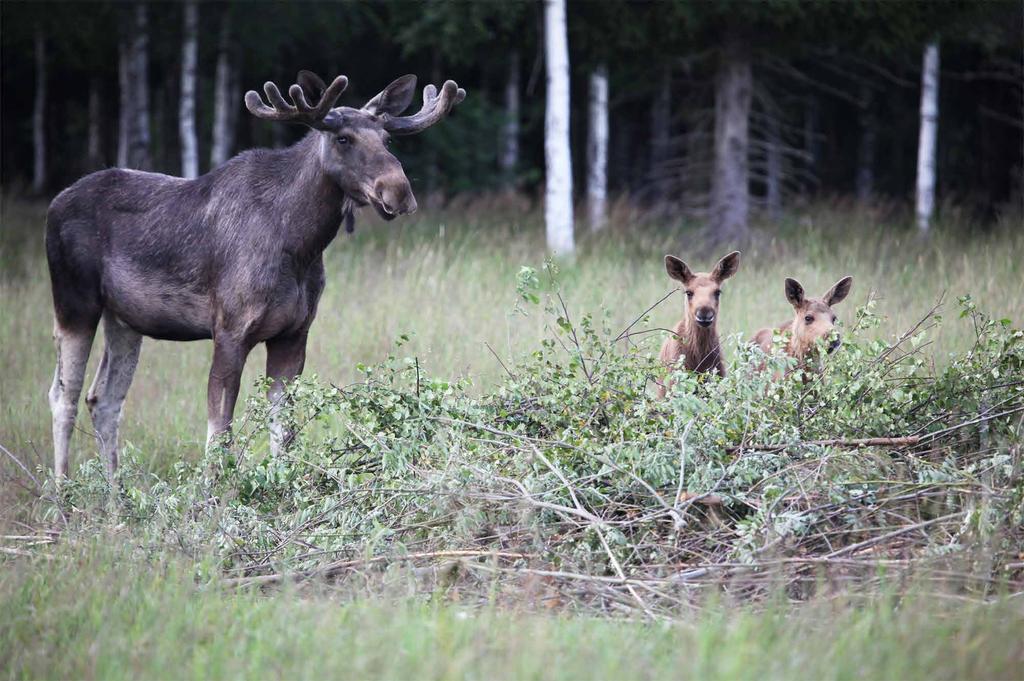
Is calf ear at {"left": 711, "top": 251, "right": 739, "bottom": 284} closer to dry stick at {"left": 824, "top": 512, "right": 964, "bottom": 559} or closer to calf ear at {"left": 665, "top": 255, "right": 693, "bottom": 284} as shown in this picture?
calf ear at {"left": 665, "top": 255, "right": 693, "bottom": 284}

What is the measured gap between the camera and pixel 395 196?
20.5ft

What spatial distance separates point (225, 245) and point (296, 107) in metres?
0.99

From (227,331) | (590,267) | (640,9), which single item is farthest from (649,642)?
(640,9)

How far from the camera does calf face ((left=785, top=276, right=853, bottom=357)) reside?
7742 mm

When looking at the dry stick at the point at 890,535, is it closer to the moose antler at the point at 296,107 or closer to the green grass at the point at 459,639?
the green grass at the point at 459,639

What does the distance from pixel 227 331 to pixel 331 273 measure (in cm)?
592

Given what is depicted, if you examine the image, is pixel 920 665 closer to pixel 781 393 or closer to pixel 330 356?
pixel 781 393

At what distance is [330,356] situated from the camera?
9375 mm

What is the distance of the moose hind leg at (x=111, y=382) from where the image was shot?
749 centimetres

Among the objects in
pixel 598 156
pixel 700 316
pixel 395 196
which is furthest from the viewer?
pixel 598 156

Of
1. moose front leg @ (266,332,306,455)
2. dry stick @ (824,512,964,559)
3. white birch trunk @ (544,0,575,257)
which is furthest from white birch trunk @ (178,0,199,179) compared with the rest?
dry stick @ (824,512,964,559)

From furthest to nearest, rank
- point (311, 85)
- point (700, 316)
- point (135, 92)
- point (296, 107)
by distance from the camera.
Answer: point (135, 92) → point (700, 316) → point (311, 85) → point (296, 107)

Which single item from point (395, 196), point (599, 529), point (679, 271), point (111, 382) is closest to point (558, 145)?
point (679, 271)

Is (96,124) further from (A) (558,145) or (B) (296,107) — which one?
(B) (296,107)
